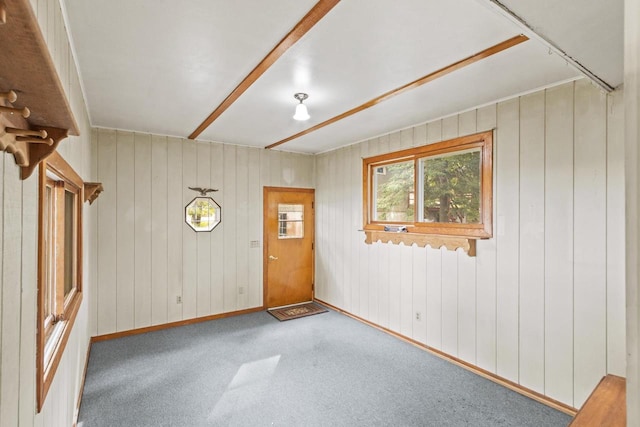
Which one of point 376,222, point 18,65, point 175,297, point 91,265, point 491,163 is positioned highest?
point 491,163

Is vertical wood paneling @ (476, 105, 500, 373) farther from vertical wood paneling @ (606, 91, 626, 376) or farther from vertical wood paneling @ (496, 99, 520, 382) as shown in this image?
vertical wood paneling @ (606, 91, 626, 376)

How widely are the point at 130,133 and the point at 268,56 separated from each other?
2.90 metres

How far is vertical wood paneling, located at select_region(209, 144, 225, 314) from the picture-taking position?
4.77 m

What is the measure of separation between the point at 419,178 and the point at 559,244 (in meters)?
1.57

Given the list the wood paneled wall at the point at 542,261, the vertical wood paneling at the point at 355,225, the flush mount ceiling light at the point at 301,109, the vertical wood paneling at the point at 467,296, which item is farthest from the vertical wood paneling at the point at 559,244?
the vertical wood paneling at the point at 355,225

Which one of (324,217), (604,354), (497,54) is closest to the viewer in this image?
(497,54)

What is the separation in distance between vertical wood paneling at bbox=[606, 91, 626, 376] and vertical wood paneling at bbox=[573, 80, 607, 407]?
0.03 m

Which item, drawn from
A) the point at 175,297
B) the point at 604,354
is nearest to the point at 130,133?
the point at 175,297

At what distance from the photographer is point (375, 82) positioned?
2.59m

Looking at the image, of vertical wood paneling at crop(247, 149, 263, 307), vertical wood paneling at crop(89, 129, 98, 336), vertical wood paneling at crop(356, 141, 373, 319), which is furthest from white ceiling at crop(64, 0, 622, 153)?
vertical wood paneling at crop(247, 149, 263, 307)

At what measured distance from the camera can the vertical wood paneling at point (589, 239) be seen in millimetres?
2406

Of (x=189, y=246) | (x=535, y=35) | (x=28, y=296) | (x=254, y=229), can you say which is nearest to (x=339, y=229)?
(x=254, y=229)

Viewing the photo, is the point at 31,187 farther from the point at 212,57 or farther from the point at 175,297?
the point at 175,297

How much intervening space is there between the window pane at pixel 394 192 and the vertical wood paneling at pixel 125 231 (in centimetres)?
320
